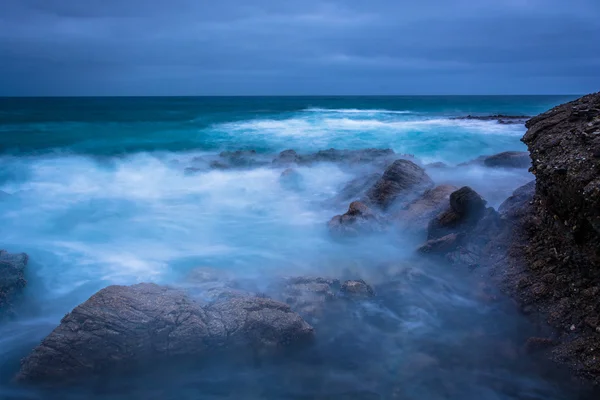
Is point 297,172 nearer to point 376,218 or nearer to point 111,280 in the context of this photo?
point 376,218

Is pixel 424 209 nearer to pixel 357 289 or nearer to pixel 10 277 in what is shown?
pixel 357 289

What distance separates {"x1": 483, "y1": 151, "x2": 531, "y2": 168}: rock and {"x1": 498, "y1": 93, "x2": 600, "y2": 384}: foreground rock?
21.4 ft

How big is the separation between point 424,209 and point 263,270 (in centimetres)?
371

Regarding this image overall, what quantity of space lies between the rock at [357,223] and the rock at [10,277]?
5696 mm

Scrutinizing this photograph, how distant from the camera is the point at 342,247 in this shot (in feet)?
29.8

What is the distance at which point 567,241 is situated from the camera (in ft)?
19.0

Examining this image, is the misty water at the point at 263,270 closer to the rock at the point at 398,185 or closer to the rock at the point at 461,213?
the rock at the point at 461,213

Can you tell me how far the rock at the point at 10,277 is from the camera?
6.50 m

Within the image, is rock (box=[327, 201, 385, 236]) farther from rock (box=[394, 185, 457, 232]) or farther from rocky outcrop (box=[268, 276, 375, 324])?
rocky outcrop (box=[268, 276, 375, 324])

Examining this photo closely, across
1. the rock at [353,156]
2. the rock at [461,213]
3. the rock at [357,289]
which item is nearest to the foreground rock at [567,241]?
the rock at [461,213]

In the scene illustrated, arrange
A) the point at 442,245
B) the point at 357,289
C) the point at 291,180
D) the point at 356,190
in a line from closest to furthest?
the point at 357,289 → the point at 442,245 → the point at 356,190 → the point at 291,180

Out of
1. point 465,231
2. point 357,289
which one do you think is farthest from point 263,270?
point 465,231

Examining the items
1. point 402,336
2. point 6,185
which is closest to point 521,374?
point 402,336

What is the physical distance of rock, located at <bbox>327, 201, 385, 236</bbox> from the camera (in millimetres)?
9383
